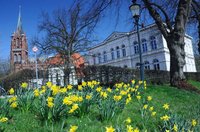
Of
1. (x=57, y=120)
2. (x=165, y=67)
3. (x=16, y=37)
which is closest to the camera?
(x=57, y=120)

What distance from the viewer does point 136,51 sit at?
4612 centimetres

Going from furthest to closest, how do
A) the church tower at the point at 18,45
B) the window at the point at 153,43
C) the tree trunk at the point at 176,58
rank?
the church tower at the point at 18,45
the window at the point at 153,43
the tree trunk at the point at 176,58

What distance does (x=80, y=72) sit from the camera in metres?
13.5

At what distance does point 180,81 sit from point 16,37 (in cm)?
6442

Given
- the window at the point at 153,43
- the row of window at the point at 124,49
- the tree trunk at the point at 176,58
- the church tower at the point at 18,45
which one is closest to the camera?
the tree trunk at the point at 176,58

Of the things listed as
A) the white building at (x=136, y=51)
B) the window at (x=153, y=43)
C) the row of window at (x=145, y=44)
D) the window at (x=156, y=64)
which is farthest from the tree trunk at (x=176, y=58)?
the window at (x=153, y=43)

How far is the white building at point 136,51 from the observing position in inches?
1645

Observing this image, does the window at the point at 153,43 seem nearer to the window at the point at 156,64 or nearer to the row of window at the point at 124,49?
the row of window at the point at 124,49

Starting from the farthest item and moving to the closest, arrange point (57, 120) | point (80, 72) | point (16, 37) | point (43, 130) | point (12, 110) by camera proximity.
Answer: point (16, 37) → point (80, 72) → point (12, 110) → point (57, 120) → point (43, 130)

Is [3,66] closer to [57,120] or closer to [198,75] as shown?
[198,75]

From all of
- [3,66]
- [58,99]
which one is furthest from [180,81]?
[3,66]

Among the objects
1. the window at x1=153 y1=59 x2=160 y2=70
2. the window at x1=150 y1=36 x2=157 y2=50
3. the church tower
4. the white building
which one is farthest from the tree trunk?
the church tower

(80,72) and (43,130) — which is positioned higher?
(80,72)

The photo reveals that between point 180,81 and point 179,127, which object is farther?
point 180,81
